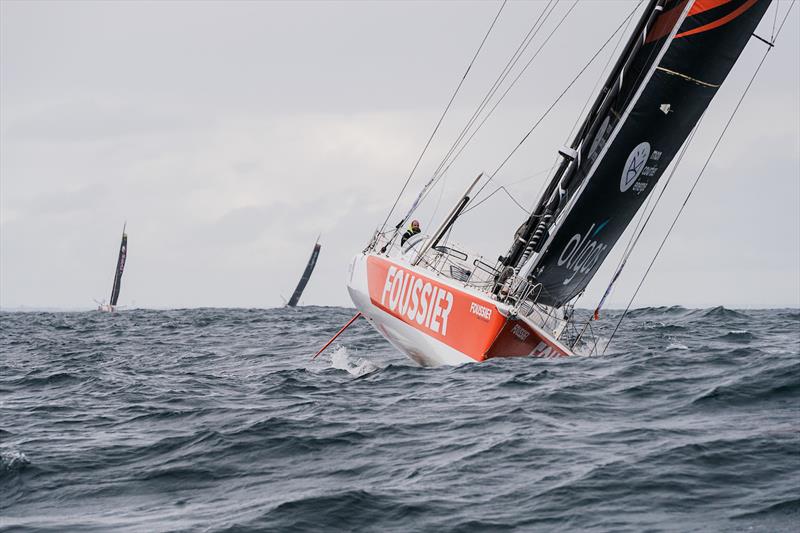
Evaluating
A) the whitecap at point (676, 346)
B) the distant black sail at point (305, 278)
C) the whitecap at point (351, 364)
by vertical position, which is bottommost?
the distant black sail at point (305, 278)

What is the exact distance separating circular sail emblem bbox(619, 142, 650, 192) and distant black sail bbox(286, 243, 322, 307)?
164 ft

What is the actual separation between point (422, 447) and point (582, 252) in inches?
214

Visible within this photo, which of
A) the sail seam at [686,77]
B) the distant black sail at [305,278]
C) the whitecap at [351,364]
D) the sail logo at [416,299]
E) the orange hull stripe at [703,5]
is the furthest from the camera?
the distant black sail at [305,278]

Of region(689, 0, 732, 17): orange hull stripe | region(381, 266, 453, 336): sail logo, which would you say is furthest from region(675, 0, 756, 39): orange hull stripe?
region(381, 266, 453, 336): sail logo

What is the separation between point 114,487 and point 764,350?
28.0 feet

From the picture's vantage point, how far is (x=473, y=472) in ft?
20.6

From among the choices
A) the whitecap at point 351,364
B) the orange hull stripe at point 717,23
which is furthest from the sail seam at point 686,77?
the whitecap at point 351,364

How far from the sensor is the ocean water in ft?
17.9

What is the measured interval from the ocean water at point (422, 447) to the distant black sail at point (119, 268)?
4427 cm

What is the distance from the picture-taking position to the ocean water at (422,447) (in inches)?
215

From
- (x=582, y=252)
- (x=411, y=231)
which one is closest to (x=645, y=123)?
(x=582, y=252)

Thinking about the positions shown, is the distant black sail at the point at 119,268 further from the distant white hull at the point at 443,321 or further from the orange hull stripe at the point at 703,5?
the orange hull stripe at the point at 703,5

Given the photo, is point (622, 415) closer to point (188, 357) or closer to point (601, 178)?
point (601, 178)

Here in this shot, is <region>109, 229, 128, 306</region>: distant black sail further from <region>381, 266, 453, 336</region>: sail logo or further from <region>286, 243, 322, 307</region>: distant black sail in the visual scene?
<region>381, 266, 453, 336</region>: sail logo
